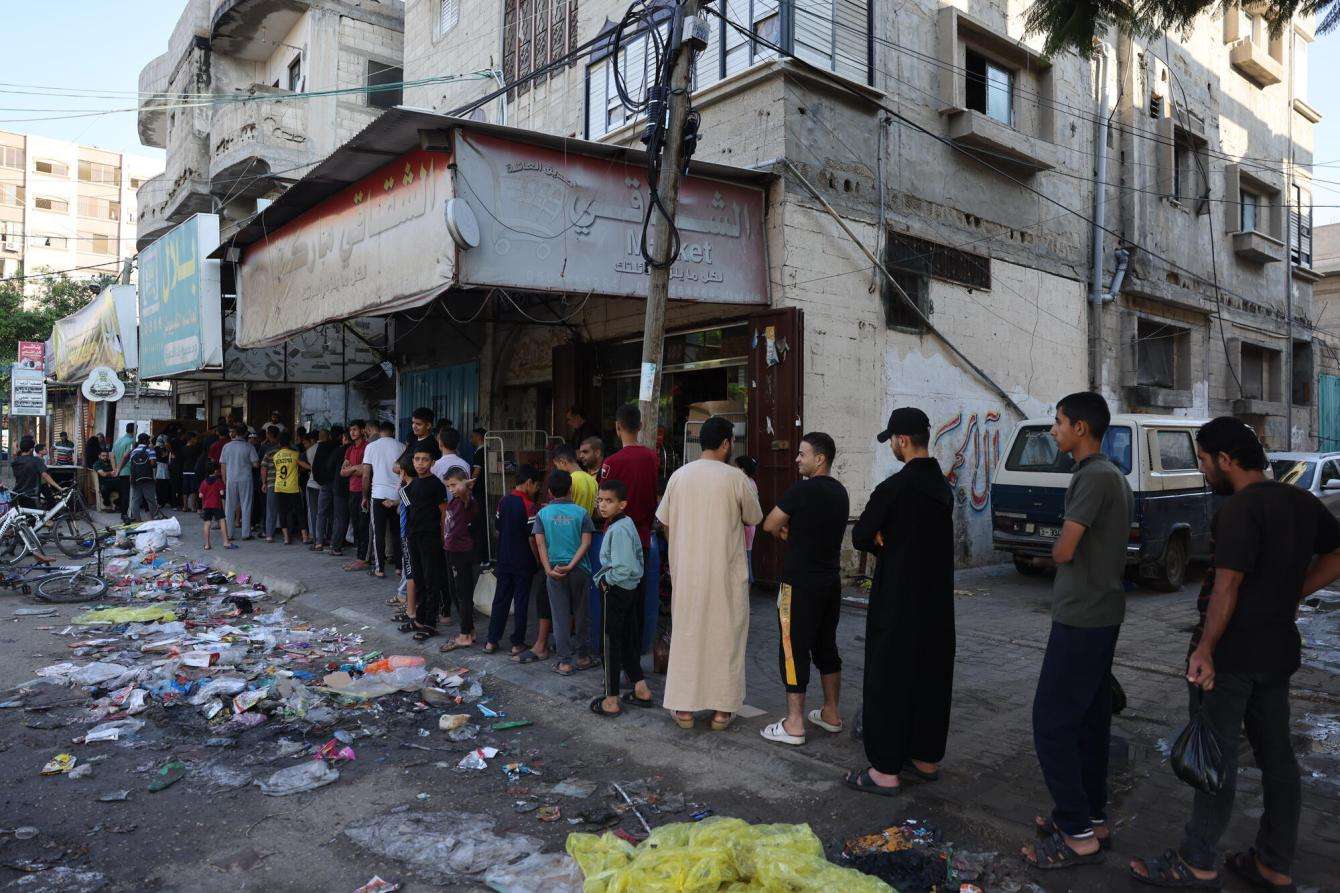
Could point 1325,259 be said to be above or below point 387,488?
above

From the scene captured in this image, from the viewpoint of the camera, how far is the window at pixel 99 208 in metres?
53.1

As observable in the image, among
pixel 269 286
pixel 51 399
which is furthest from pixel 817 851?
pixel 51 399

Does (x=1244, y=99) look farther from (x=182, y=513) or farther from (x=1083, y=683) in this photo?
(x=182, y=513)

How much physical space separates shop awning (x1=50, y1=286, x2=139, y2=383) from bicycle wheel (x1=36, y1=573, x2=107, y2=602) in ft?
23.8

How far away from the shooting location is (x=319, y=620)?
27.0 feet

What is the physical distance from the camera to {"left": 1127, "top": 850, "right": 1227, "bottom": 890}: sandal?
10.2 ft

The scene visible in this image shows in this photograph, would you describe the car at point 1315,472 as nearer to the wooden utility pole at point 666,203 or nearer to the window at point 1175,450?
the window at point 1175,450

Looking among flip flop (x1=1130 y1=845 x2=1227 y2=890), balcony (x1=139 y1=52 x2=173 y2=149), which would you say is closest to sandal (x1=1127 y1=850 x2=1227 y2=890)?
flip flop (x1=1130 y1=845 x2=1227 y2=890)

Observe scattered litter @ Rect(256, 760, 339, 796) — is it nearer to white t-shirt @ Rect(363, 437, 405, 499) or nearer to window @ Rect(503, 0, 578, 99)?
white t-shirt @ Rect(363, 437, 405, 499)

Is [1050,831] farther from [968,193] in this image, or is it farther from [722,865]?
[968,193]

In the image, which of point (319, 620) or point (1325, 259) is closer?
point (319, 620)

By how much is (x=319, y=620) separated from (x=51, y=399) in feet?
101

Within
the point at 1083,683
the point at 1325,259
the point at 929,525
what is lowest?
the point at 1083,683

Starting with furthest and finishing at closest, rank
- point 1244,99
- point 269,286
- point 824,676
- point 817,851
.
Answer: point 1244,99, point 269,286, point 824,676, point 817,851
